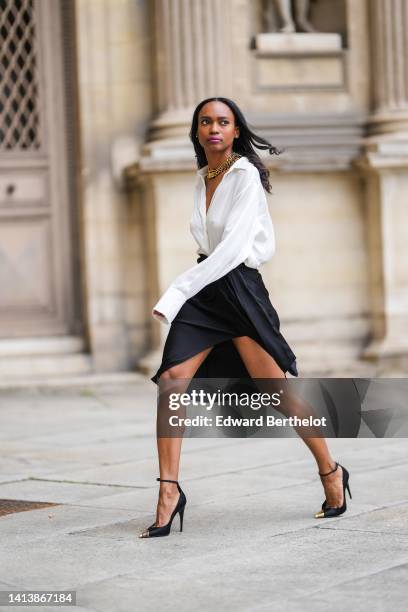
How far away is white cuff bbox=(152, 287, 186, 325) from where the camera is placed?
17.0 feet

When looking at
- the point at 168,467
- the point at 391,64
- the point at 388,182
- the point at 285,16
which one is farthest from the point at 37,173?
the point at 168,467

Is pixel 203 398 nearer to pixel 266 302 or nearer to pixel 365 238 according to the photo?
pixel 266 302

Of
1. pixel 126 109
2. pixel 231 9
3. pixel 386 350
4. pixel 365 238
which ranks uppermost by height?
pixel 231 9

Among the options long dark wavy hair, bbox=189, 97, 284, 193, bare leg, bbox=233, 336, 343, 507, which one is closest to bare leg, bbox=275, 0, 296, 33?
long dark wavy hair, bbox=189, 97, 284, 193

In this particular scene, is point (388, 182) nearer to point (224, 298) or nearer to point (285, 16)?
point (285, 16)

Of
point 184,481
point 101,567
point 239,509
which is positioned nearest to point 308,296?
→ point 184,481

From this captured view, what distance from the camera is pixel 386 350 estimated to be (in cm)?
1162

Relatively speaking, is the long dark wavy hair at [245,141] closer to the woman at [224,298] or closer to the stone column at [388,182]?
the woman at [224,298]

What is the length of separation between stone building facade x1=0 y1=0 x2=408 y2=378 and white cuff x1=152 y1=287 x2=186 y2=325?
20.3ft

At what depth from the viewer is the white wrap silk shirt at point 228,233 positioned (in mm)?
5211

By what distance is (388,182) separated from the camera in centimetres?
1166

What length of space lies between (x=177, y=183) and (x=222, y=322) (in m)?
6.19

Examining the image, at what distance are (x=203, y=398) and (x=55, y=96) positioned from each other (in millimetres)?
7346

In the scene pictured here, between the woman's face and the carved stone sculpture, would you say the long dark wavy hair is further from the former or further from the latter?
the carved stone sculpture
